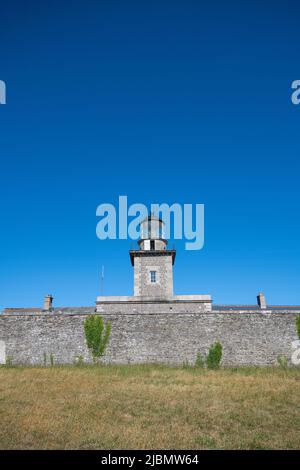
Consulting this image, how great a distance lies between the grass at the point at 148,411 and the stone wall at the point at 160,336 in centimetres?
394

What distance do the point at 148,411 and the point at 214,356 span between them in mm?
10853

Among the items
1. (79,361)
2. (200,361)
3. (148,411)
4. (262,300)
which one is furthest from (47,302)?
(148,411)

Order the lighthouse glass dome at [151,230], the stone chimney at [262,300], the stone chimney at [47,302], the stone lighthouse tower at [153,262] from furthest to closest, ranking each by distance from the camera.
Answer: the stone chimney at [262,300] → the stone chimney at [47,302] → the lighthouse glass dome at [151,230] → the stone lighthouse tower at [153,262]

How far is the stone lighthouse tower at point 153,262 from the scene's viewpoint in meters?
31.8

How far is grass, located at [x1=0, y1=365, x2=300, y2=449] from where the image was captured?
25.1 feet

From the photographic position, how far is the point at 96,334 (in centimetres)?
2078

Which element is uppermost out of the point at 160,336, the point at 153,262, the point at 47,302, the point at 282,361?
the point at 153,262

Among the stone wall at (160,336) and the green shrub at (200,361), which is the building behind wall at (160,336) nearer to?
the stone wall at (160,336)

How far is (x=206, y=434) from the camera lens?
26.9ft

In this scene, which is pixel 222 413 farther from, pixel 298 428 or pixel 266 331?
pixel 266 331

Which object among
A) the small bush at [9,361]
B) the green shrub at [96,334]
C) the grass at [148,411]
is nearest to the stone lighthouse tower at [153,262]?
the green shrub at [96,334]

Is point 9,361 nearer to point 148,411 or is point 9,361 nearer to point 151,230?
point 148,411

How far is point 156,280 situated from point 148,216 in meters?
6.10
